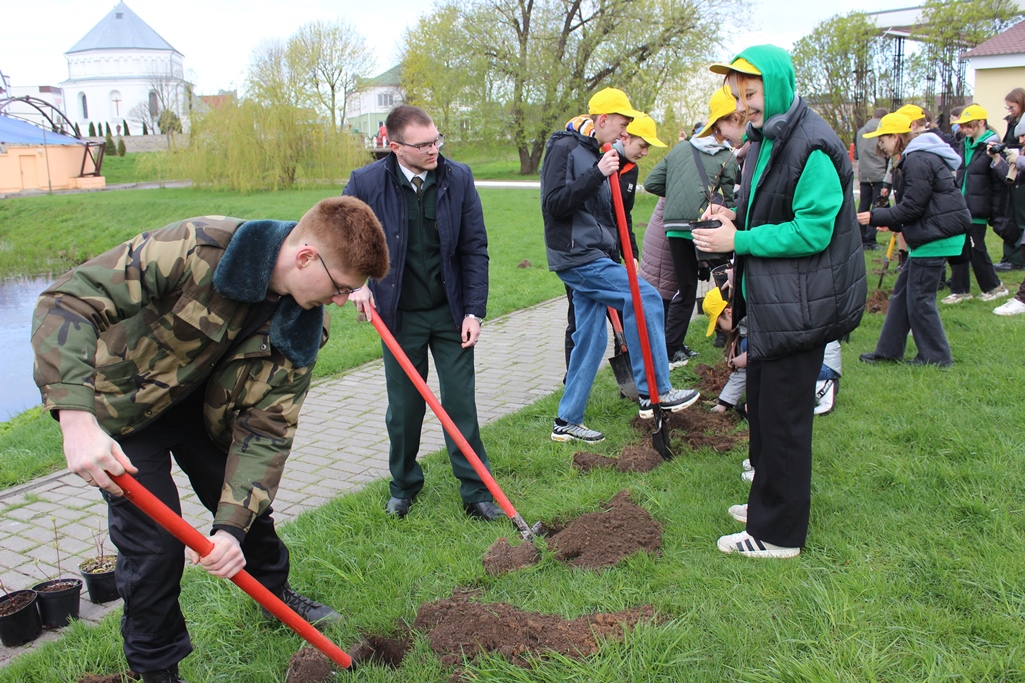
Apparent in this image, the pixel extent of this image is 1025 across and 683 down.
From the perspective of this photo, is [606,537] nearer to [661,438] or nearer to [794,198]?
[661,438]

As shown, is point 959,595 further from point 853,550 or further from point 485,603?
point 485,603

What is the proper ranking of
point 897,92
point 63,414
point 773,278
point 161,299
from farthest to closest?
point 897,92
point 773,278
point 161,299
point 63,414

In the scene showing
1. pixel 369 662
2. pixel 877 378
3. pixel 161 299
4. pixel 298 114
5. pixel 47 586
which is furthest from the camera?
pixel 298 114

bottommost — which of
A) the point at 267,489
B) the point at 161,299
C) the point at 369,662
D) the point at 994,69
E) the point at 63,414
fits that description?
the point at 369,662

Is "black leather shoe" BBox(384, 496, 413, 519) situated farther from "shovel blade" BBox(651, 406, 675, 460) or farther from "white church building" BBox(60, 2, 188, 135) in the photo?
"white church building" BBox(60, 2, 188, 135)

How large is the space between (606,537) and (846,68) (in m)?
31.8

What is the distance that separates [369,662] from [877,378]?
14.5ft

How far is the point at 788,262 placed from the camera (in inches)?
126

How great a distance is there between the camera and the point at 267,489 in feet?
8.68

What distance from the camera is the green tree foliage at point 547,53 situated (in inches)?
1256

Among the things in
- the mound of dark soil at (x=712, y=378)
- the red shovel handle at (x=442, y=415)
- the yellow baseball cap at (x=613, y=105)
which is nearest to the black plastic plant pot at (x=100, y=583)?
the red shovel handle at (x=442, y=415)

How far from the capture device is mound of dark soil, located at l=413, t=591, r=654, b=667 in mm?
2898

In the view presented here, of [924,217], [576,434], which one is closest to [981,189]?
[924,217]

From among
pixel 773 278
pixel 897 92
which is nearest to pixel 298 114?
pixel 897 92
